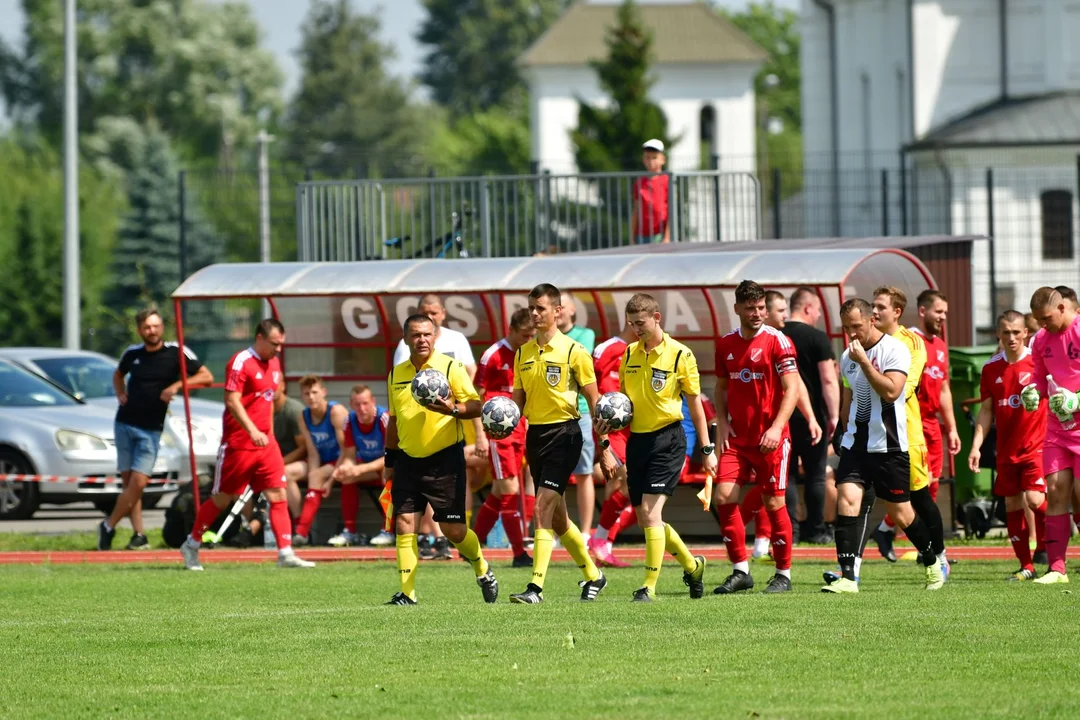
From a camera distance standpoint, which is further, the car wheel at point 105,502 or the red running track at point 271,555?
the car wheel at point 105,502

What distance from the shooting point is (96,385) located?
75.9 feet

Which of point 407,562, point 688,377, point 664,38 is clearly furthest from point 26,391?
point 664,38

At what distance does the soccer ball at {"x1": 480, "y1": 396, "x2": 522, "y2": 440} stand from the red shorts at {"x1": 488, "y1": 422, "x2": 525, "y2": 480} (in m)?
2.74

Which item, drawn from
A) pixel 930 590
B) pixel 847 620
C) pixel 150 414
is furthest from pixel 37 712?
pixel 150 414

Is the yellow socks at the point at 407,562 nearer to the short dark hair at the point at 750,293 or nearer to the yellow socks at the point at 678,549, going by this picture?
the yellow socks at the point at 678,549

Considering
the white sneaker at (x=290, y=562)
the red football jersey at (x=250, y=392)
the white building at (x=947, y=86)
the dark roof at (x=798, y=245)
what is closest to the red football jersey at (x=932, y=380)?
the dark roof at (x=798, y=245)

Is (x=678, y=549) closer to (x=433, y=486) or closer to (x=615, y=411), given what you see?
(x=615, y=411)

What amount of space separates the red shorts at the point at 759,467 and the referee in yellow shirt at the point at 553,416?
30.0 inches

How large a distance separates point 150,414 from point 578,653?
29.2ft

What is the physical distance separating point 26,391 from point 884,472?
12.6 meters

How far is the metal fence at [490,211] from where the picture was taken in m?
24.2

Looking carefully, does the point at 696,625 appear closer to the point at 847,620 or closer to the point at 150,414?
the point at 847,620

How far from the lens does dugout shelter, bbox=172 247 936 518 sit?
678 inches

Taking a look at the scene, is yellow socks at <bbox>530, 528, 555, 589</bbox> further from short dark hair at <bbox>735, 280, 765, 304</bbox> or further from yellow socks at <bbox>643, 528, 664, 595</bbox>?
short dark hair at <bbox>735, 280, 765, 304</bbox>
